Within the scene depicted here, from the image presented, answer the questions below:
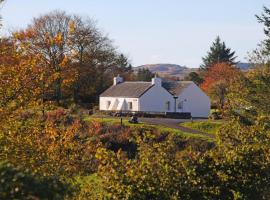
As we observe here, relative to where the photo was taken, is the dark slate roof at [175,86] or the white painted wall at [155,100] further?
the dark slate roof at [175,86]

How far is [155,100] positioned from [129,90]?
3.89m

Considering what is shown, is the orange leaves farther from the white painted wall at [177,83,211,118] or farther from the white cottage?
the white cottage

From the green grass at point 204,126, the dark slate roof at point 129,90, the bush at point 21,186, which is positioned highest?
the dark slate roof at point 129,90

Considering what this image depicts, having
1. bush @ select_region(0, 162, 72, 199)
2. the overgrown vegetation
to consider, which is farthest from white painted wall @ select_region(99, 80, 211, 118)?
bush @ select_region(0, 162, 72, 199)

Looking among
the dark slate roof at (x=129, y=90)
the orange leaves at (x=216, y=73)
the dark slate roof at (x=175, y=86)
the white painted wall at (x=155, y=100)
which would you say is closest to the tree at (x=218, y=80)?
the orange leaves at (x=216, y=73)

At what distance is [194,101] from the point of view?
221ft

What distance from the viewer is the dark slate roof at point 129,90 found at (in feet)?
214

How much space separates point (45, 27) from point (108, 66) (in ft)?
33.0

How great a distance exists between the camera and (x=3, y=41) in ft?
45.8

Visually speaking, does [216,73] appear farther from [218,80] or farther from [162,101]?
[162,101]

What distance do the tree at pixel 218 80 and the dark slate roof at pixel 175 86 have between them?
679 cm

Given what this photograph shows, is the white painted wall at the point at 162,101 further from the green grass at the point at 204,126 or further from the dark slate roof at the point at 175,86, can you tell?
the green grass at the point at 204,126

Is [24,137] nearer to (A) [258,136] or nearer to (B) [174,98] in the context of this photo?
(A) [258,136]

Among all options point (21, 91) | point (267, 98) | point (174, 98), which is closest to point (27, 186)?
point (21, 91)
